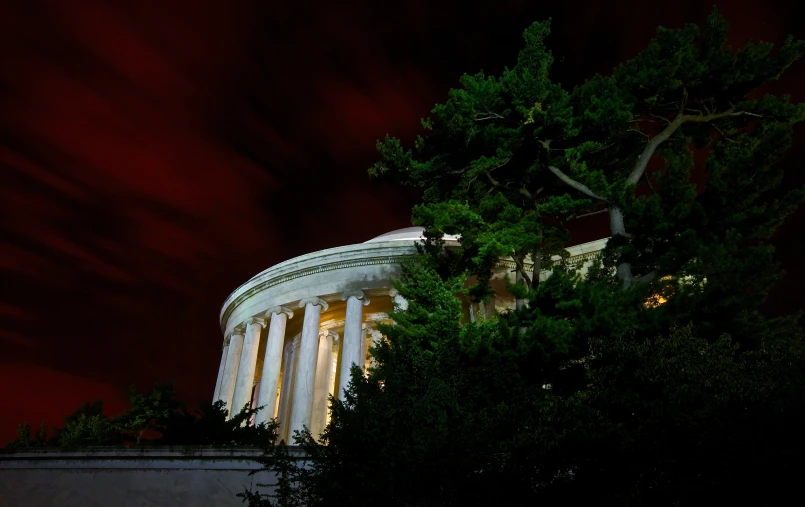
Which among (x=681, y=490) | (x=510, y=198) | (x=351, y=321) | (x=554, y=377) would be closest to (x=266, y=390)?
(x=351, y=321)

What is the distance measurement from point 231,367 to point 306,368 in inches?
351

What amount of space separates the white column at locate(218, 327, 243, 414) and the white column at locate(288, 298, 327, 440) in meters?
6.15

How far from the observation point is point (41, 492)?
2086 cm

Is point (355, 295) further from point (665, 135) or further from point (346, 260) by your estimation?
point (665, 135)

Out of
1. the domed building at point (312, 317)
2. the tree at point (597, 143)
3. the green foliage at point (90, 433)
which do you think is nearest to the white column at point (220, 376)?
the domed building at point (312, 317)

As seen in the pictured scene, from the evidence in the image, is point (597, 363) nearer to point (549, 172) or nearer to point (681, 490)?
point (681, 490)

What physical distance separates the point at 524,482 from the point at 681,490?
2987 millimetres

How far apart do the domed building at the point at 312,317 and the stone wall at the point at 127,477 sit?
13038 mm

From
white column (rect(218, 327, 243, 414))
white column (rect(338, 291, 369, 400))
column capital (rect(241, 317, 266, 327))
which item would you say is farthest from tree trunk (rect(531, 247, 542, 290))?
white column (rect(218, 327, 243, 414))

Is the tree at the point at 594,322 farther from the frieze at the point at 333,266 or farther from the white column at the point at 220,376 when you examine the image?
the white column at the point at 220,376

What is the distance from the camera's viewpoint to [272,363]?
37.7 m

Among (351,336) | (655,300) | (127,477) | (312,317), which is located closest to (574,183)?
(655,300)

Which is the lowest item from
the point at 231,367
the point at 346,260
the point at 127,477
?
the point at 127,477

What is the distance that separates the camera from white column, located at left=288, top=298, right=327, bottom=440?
113 ft
